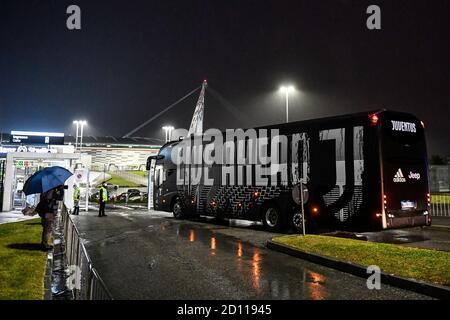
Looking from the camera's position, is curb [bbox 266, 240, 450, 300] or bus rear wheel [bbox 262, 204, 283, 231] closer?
curb [bbox 266, 240, 450, 300]

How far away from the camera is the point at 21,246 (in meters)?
10.0

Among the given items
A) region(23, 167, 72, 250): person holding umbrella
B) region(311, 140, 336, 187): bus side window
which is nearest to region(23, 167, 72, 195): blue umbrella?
region(23, 167, 72, 250): person holding umbrella

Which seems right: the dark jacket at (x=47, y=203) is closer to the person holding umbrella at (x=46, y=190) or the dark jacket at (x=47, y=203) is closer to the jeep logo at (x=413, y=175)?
the person holding umbrella at (x=46, y=190)

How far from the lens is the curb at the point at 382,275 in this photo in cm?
582

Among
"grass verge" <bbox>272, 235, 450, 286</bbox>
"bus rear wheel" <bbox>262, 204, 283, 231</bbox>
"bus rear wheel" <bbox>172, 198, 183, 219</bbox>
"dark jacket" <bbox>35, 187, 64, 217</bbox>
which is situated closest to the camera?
"grass verge" <bbox>272, 235, 450, 286</bbox>

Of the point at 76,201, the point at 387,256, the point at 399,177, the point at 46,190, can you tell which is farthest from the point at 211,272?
the point at 76,201

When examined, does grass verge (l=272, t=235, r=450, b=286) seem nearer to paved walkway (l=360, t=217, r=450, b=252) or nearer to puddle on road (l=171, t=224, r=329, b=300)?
puddle on road (l=171, t=224, r=329, b=300)

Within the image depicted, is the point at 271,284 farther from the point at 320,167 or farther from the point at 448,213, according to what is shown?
the point at 448,213

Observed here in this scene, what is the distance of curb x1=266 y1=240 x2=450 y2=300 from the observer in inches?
229

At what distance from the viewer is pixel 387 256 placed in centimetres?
812

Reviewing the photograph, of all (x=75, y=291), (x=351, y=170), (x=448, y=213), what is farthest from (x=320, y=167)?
(x=448, y=213)

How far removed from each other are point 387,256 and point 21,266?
740 centimetres

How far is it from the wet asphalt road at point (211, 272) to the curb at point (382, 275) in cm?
16

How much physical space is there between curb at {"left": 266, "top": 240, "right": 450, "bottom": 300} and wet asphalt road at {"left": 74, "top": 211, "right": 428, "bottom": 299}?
161mm
